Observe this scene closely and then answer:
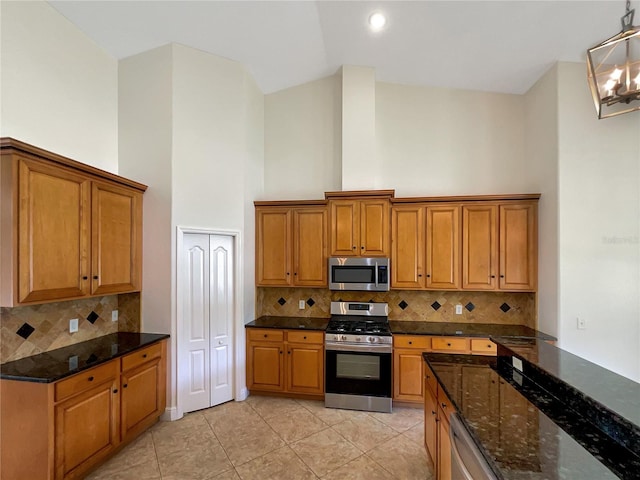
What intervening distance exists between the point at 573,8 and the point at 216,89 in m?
3.52

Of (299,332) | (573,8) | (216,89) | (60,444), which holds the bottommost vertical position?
(60,444)

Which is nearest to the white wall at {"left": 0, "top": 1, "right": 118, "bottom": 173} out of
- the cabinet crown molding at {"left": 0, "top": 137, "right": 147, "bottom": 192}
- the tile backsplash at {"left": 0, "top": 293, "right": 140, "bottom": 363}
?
the cabinet crown molding at {"left": 0, "top": 137, "right": 147, "bottom": 192}

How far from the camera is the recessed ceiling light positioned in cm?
297

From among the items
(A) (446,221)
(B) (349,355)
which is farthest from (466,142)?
(B) (349,355)

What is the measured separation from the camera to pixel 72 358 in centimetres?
243

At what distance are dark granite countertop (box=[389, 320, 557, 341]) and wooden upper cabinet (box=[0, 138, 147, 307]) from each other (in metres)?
3.04

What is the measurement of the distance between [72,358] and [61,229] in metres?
1.04

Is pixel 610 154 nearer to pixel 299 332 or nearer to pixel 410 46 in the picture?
pixel 410 46

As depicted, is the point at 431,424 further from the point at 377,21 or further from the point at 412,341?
the point at 377,21

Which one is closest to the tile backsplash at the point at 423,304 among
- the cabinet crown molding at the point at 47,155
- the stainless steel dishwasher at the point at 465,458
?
the cabinet crown molding at the point at 47,155

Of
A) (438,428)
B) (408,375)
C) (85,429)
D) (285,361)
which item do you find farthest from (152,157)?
(408,375)

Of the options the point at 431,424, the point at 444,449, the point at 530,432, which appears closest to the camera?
the point at 530,432

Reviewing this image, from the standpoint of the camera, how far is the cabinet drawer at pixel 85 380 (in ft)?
6.91

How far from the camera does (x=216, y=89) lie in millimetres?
3516
